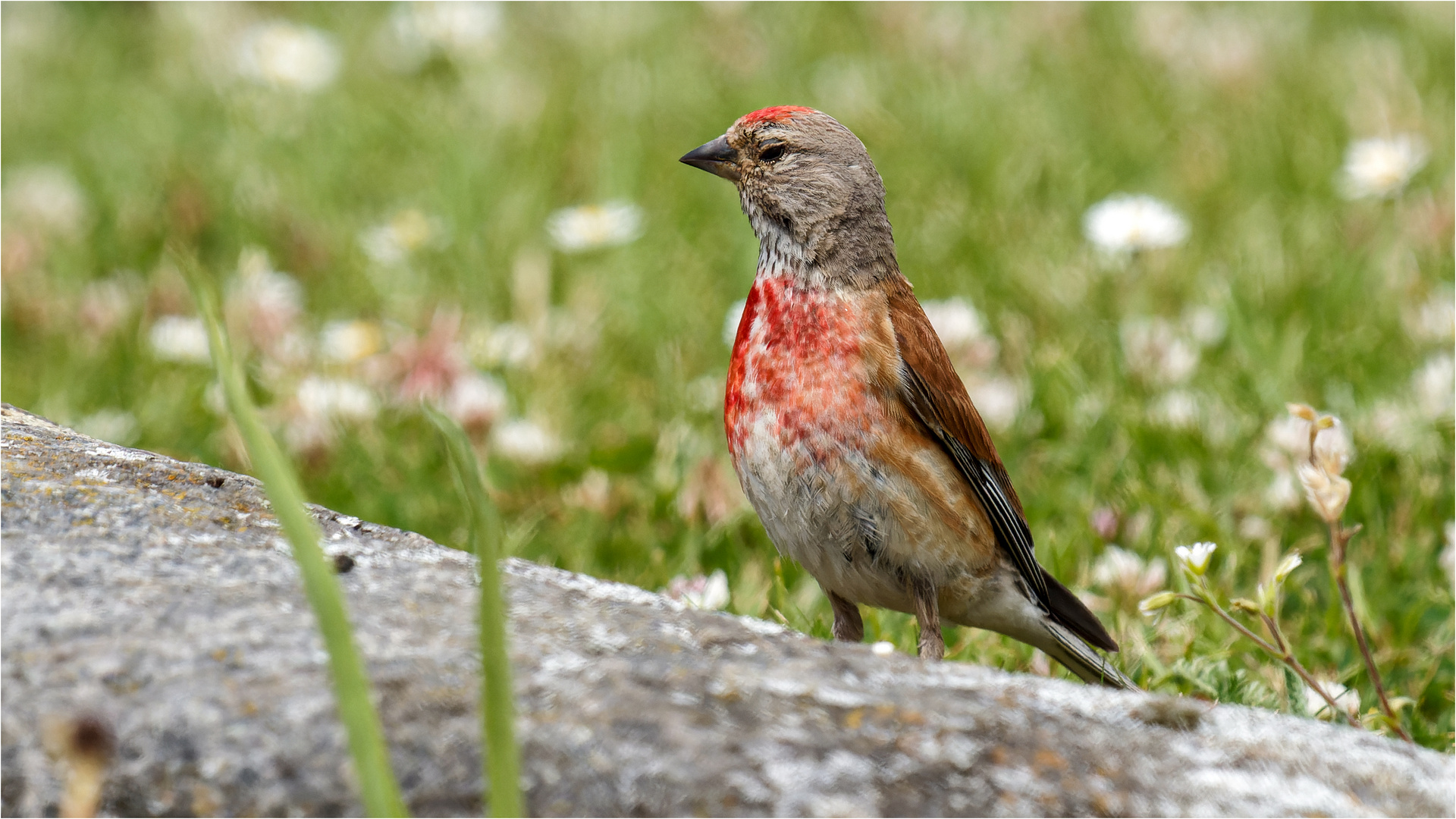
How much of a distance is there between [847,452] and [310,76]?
5847mm

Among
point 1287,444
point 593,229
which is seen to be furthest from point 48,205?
point 1287,444

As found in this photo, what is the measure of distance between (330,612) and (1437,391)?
4.19 meters

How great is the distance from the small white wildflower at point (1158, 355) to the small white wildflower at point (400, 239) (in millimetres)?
3075

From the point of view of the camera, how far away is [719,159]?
3.62m

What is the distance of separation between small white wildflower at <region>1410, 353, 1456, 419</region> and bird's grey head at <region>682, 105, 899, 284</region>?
2196 millimetres

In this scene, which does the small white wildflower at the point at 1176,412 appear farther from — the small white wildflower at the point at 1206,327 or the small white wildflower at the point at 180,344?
the small white wildflower at the point at 180,344

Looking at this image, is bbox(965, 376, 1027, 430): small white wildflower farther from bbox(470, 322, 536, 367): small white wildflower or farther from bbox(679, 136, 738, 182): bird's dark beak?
bbox(470, 322, 536, 367): small white wildflower

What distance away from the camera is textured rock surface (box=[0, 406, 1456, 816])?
164 cm

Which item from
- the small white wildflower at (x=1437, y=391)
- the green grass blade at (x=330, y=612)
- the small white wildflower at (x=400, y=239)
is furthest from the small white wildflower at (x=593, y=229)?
the green grass blade at (x=330, y=612)

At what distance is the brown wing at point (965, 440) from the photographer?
3186mm

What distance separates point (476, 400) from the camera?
4852mm

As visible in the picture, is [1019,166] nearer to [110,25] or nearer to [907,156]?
[907,156]

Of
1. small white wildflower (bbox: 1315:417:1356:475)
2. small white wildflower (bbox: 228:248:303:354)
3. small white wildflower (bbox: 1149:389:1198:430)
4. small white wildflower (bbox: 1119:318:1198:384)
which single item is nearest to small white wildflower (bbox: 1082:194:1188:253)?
small white wildflower (bbox: 1119:318:1198:384)

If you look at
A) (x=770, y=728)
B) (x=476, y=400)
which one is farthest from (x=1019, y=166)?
(x=770, y=728)
